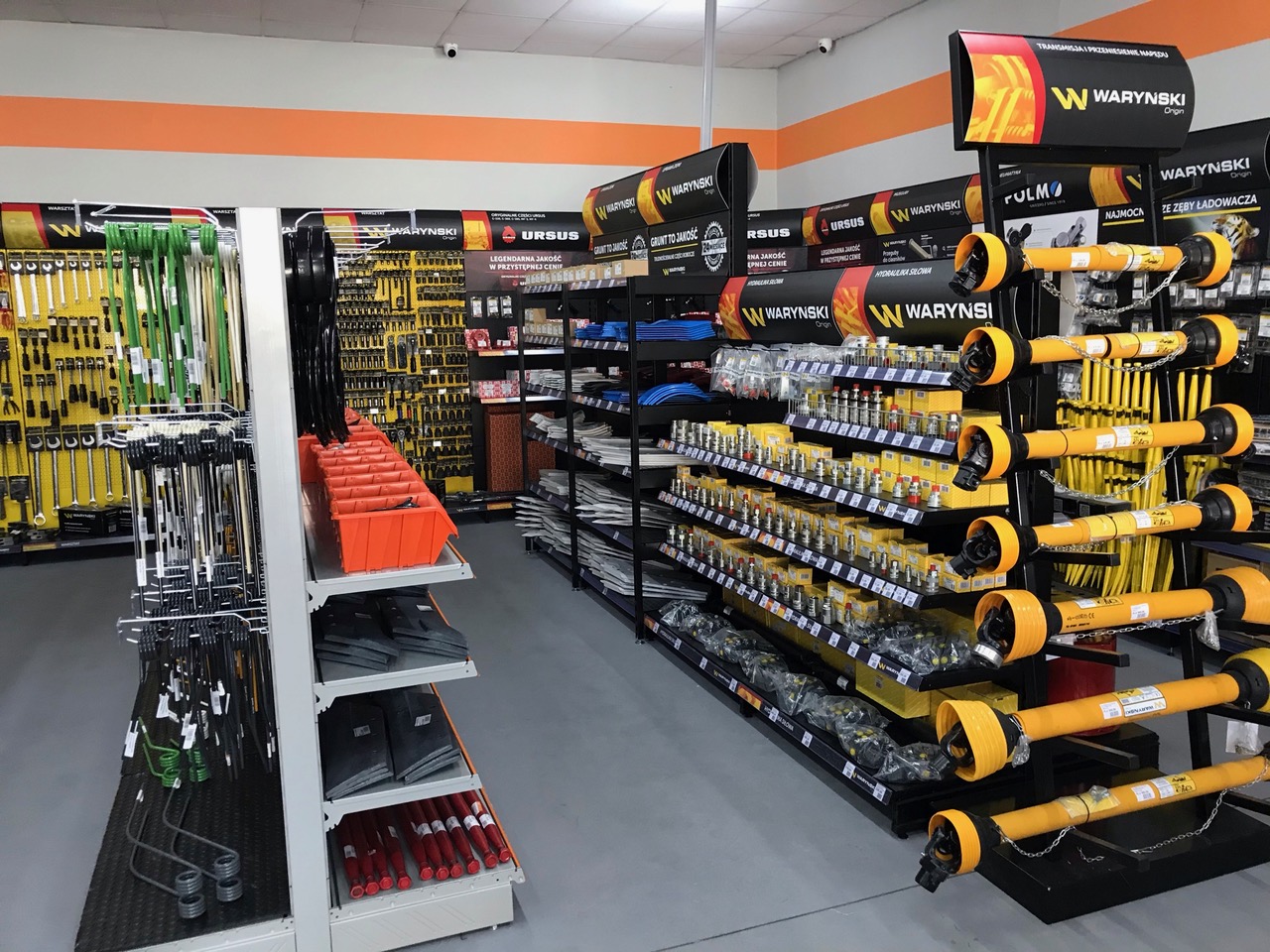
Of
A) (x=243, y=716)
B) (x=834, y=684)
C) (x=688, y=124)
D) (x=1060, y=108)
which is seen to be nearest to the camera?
(x=1060, y=108)

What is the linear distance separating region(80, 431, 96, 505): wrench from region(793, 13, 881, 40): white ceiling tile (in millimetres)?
7009

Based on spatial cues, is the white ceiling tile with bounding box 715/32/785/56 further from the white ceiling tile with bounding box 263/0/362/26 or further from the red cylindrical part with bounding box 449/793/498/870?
the red cylindrical part with bounding box 449/793/498/870

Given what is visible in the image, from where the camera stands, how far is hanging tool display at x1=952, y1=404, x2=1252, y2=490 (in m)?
2.83

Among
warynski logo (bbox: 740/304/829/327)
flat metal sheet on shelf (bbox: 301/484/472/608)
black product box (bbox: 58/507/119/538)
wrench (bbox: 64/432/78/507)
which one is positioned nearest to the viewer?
flat metal sheet on shelf (bbox: 301/484/472/608)

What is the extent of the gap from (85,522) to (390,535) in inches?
242

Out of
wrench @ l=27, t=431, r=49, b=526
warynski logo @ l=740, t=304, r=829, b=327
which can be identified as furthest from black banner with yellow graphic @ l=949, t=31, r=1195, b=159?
wrench @ l=27, t=431, r=49, b=526

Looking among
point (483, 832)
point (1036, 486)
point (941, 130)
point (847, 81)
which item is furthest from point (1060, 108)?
point (847, 81)

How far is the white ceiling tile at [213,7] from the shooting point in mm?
Result: 7348

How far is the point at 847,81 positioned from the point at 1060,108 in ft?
21.9

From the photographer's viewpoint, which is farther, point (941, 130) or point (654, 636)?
point (941, 130)

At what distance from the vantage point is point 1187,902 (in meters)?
3.00

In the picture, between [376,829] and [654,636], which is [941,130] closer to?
[654,636]

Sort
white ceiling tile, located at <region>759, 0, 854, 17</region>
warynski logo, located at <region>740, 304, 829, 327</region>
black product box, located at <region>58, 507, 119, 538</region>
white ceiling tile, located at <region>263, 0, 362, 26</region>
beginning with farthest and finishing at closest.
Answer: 1. white ceiling tile, located at <region>759, 0, 854, 17</region>
2. black product box, located at <region>58, 507, 119, 538</region>
3. white ceiling tile, located at <region>263, 0, 362, 26</region>
4. warynski logo, located at <region>740, 304, 829, 327</region>

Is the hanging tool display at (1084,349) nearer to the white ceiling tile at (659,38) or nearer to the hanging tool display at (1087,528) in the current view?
the hanging tool display at (1087,528)
